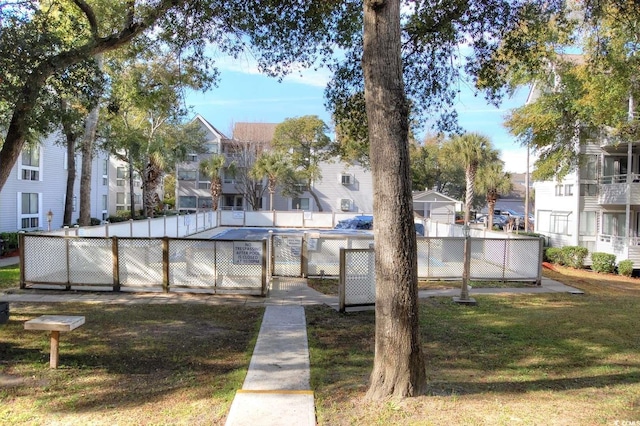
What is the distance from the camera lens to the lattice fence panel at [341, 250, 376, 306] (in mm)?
8828

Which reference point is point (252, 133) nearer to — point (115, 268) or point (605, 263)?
point (605, 263)

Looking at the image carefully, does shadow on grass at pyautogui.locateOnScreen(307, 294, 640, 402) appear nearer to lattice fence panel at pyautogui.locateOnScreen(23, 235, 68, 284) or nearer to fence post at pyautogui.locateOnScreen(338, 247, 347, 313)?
fence post at pyautogui.locateOnScreen(338, 247, 347, 313)

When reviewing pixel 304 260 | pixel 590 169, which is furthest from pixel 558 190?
pixel 304 260

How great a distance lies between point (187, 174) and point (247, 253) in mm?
37959

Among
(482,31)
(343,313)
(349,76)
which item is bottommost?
(343,313)

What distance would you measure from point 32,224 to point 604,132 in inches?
1130

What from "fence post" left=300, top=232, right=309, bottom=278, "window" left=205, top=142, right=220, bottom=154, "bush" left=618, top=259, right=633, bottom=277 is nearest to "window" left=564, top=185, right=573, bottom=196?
"bush" left=618, top=259, right=633, bottom=277

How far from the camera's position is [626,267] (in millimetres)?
20625

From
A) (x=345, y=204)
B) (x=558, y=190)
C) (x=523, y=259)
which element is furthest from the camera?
(x=345, y=204)

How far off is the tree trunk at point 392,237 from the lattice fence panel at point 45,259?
8755 mm

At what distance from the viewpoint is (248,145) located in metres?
44.0

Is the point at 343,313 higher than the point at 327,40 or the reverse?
the reverse

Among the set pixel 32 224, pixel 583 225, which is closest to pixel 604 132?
pixel 583 225

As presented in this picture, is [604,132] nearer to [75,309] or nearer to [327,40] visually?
[327,40]
